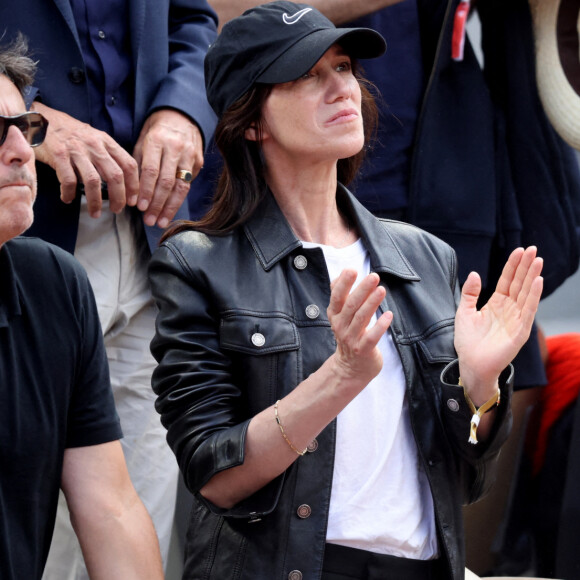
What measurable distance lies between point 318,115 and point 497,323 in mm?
614

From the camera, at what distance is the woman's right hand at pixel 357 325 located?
77.7 inches

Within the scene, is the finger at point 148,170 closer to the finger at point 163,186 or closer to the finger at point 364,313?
the finger at point 163,186

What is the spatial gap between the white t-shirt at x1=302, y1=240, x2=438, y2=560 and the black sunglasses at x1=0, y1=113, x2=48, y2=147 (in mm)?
863

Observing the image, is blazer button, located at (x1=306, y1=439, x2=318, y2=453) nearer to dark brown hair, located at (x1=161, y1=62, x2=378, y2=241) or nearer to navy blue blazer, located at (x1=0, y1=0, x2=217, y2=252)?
dark brown hair, located at (x1=161, y1=62, x2=378, y2=241)

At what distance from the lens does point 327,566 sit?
219 cm

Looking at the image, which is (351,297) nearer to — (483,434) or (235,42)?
(483,434)

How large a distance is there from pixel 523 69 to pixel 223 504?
221 cm

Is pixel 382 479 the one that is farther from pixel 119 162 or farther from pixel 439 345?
pixel 119 162

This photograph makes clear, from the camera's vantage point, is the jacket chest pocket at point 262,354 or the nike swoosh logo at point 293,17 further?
the nike swoosh logo at point 293,17

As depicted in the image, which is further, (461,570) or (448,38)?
(448,38)

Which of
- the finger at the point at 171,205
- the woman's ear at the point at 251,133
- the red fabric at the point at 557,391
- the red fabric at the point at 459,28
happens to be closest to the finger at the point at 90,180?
the finger at the point at 171,205

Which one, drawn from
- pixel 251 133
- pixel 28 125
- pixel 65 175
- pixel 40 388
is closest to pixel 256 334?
pixel 40 388

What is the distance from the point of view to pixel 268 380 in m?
2.25

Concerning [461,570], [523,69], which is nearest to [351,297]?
[461,570]
